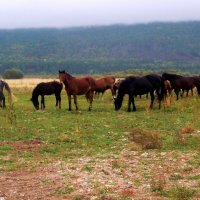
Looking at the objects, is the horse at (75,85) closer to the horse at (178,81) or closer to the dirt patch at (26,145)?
the horse at (178,81)

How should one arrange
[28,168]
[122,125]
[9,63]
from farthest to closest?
[9,63]
[122,125]
[28,168]

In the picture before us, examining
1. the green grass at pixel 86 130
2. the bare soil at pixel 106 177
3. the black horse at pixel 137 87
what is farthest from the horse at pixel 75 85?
the bare soil at pixel 106 177

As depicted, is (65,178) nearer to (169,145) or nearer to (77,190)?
(77,190)

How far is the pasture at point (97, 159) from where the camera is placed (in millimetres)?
10195

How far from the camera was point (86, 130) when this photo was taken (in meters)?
18.2

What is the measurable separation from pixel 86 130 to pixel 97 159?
5288 mm

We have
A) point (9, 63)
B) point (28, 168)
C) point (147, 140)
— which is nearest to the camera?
point (28, 168)

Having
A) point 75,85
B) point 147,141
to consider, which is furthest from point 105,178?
point 75,85

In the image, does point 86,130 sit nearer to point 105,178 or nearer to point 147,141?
point 147,141

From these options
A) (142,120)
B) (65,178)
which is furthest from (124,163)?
(142,120)

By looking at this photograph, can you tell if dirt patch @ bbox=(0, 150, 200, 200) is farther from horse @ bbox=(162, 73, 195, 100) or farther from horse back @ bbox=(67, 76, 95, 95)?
horse @ bbox=(162, 73, 195, 100)

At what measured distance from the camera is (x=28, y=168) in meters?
12.2

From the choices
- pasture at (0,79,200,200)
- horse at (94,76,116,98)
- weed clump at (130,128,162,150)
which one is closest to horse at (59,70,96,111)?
pasture at (0,79,200,200)

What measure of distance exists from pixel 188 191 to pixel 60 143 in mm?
6484
